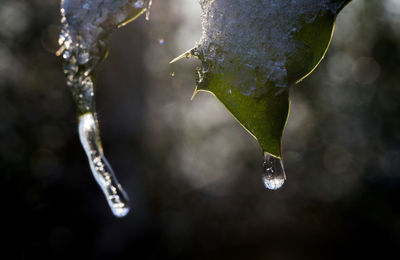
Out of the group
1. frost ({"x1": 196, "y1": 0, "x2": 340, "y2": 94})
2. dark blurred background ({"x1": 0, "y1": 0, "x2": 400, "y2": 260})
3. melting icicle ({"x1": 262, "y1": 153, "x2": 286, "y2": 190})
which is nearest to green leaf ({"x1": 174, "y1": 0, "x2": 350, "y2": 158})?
frost ({"x1": 196, "y1": 0, "x2": 340, "y2": 94})

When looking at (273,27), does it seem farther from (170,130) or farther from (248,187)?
(248,187)

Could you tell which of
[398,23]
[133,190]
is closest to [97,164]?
[133,190]

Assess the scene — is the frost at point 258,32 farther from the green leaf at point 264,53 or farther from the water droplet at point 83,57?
the water droplet at point 83,57

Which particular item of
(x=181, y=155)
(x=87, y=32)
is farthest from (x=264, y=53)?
(x=181, y=155)

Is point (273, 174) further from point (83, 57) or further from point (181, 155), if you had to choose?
point (181, 155)

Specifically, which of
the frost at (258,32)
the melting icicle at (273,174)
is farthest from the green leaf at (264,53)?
the melting icicle at (273,174)

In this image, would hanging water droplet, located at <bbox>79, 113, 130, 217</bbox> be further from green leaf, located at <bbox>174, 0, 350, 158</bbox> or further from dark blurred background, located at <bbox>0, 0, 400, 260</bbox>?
dark blurred background, located at <bbox>0, 0, 400, 260</bbox>
